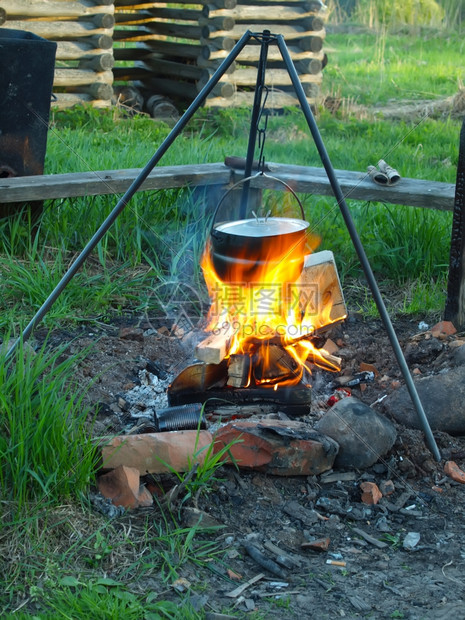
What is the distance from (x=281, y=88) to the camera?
10375mm

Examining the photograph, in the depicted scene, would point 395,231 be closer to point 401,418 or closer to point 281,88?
point 401,418

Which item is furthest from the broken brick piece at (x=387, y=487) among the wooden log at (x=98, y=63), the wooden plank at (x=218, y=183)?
the wooden log at (x=98, y=63)

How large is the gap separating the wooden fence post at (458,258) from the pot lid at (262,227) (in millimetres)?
988

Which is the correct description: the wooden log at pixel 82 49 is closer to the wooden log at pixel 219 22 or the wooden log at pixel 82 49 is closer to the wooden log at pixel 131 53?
the wooden log at pixel 219 22

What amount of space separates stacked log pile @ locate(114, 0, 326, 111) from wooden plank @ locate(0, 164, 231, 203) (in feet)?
15.6

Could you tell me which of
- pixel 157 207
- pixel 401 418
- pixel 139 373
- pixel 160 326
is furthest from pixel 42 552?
pixel 157 207

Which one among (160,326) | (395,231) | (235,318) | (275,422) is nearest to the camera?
(275,422)

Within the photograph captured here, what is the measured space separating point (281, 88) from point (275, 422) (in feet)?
26.2

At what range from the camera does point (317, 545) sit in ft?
8.57

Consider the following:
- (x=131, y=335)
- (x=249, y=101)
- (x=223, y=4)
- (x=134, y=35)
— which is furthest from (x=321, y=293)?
(x=134, y=35)

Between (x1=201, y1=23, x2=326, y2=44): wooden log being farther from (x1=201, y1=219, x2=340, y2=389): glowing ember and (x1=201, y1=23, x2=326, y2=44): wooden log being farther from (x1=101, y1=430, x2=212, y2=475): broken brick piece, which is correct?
(x1=101, y1=430, x2=212, y2=475): broken brick piece

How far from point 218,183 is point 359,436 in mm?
2403

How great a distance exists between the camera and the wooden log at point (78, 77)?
8961mm

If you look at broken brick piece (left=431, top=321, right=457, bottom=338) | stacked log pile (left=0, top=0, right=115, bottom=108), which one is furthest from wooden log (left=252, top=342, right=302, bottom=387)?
stacked log pile (left=0, top=0, right=115, bottom=108)
